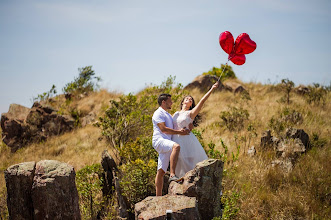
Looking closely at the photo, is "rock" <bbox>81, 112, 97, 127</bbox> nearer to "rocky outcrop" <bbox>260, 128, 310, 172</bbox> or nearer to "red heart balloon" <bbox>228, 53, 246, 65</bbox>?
"rocky outcrop" <bbox>260, 128, 310, 172</bbox>

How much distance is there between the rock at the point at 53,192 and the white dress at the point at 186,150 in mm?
2129

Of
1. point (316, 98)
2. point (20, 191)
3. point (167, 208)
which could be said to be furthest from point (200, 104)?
point (316, 98)

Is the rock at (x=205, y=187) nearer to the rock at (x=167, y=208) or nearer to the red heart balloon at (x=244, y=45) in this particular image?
the rock at (x=167, y=208)

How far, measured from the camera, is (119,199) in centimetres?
727

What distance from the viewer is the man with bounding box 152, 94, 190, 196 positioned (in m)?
6.00

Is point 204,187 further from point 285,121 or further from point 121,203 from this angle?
point 285,121

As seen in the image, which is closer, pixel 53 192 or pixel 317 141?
pixel 53 192

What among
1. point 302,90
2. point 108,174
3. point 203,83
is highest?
point 203,83

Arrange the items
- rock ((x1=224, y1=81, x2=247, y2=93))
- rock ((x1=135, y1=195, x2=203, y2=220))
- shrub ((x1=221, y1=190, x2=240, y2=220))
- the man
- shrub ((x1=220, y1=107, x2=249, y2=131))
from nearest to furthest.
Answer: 1. rock ((x1=135, y1=195, x2=203, y2=220))
2. the man
3. shrub ((x1=221, y1=190, x2=240, y2=220))
4. shrub ((x1=220, y1=107, x2=249, y2=131))
5. rock ((x1=224, y1=81, x2=247, y2=93))

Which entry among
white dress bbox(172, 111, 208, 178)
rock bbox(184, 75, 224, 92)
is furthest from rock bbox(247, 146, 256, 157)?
rock bbox(184, 75, 224, 92)

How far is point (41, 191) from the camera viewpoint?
523 centimetres

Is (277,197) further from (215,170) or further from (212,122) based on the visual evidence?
(212,122)

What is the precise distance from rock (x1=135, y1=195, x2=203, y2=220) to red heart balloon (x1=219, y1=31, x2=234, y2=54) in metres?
3.49

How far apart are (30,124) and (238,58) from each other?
40.6 feet
